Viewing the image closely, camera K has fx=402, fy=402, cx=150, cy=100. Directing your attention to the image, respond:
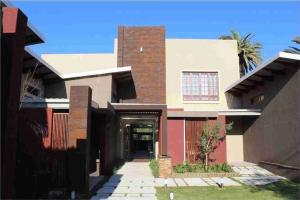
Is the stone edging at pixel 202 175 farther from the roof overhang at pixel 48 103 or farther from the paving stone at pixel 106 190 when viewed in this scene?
the roof overhang at pixel 48 103

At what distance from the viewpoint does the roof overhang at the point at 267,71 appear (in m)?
16.1

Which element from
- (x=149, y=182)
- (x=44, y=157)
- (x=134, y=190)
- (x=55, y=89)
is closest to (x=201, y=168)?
(x=149, y=182)

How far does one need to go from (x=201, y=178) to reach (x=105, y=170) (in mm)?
4308

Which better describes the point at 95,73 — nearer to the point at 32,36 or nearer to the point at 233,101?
the point at 32,36

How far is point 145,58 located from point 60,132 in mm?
13933

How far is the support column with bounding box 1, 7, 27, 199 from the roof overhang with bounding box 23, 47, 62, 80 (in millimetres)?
6426

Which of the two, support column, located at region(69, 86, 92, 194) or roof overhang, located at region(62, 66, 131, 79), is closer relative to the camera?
support column, located at region(69, 86, 92, 194)

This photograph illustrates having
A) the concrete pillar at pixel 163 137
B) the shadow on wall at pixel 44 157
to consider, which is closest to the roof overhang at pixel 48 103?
the shadow on wall at pixel 44 157

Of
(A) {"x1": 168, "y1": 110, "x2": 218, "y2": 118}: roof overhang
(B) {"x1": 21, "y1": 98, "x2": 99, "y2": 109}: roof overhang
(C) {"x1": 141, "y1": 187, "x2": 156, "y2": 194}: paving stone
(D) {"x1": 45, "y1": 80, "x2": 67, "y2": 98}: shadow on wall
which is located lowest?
(C) {"x1": 141, "y1": 187, "x2": 156, "y2": 194}: paving stone

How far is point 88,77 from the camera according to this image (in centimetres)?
2023

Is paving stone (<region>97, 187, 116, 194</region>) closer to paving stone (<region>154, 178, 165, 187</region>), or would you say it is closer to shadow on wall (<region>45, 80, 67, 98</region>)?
paving stone (<region>154, 178, 165, 187</region>)

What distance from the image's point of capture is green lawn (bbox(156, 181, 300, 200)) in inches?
497

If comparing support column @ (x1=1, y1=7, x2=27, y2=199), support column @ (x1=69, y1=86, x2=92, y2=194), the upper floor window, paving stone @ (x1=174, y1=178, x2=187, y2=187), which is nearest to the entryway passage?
support column @ (x1=69, y1=86, x2=92, y2=194)

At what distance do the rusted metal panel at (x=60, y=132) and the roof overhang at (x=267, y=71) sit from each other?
8.80m
